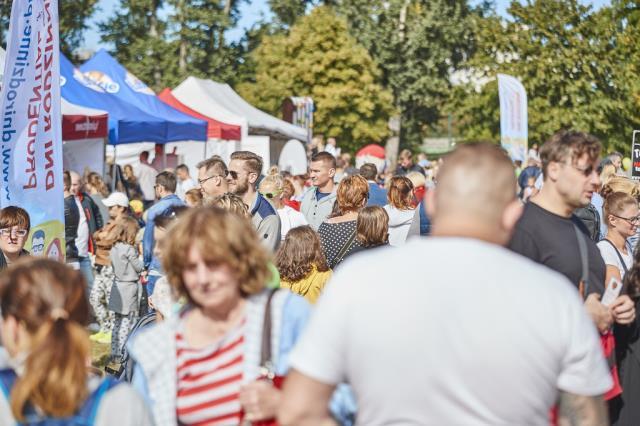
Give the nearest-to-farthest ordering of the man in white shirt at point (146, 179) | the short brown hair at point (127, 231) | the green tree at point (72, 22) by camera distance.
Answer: the short brown hair at point (127, 231), the man in white shirt at point (146, 179), the green tree at point (72, 22)

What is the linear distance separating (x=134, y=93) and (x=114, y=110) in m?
1.40

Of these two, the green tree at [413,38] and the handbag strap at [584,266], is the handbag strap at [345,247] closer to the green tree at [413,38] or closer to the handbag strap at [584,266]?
the handbag strap at [584,266]

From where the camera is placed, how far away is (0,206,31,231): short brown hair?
6.35m

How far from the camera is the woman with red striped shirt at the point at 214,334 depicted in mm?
3053

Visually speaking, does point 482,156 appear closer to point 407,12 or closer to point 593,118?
point 593,118

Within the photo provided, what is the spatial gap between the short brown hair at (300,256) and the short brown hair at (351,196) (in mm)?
1481

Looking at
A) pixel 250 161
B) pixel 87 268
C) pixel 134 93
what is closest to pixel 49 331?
pixel 250 161

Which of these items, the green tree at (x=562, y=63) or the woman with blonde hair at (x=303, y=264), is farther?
the green tree at (x=562, y=63)

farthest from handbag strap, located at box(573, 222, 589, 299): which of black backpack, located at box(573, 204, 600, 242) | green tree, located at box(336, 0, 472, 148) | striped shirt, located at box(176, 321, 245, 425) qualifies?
green tree, located at box(336, 0, 472, 148)

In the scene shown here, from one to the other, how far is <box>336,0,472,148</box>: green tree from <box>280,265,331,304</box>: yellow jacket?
150ft

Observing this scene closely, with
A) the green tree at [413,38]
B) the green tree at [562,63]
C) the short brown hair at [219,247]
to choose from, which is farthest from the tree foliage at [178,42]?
the short brown hair at [219,247]

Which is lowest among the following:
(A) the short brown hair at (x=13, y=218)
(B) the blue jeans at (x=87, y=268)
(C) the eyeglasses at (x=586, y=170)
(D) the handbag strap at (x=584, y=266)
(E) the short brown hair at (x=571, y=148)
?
(B) the blue jeans at (x=87, y=268)

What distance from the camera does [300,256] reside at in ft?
22.2

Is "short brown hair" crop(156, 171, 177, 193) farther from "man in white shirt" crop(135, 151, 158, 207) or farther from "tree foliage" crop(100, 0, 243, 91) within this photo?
"tree foliage" crop(100, 0, 243, 91)
